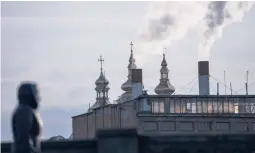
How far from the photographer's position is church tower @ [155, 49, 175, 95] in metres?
115

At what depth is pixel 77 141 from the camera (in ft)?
67.4

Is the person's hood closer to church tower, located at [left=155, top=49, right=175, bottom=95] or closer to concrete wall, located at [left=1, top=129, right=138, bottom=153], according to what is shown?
concrete wall, located at [left=1, top=129, right=138, bottom=153]

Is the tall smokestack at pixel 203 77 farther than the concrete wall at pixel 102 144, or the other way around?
the tall smokestack at pixel 203 77

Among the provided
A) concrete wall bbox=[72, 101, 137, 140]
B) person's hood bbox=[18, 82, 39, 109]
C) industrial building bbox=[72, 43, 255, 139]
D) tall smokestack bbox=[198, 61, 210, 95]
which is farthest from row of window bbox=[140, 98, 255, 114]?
person's hood bbox=[18, 82, 39, 109]

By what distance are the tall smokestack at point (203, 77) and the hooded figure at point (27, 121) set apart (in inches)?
2778

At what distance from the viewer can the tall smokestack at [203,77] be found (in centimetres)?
8650

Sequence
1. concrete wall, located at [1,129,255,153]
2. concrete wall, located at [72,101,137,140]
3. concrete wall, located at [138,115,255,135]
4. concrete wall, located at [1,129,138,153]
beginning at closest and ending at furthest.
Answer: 1. concrete wall, located at [1,129,255,153]
2. concrete wall, located at [1,129,138,153]
3. concrete wall, located at [138,115,255,135]
4. concrete wall, located at [72,101,137,140]

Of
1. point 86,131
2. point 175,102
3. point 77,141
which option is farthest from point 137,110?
point 77,141

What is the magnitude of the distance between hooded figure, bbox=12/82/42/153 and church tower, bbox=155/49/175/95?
98.0 m

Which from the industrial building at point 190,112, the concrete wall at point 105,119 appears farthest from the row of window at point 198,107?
the concrete wall at point 105,119

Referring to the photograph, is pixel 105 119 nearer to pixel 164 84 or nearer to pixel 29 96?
pixel 164 84

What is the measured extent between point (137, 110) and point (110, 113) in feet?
25.2

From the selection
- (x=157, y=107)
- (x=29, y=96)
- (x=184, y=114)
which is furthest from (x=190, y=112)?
(x=29, y=96)

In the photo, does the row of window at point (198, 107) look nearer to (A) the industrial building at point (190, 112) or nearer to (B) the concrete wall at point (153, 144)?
(A) the industrial building at point (190, 112)
